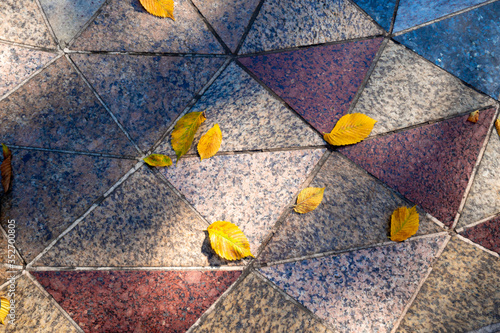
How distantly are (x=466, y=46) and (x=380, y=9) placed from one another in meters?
0.60

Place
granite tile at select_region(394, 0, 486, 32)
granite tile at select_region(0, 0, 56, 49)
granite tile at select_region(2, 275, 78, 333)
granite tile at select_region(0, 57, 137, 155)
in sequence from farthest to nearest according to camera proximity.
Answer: granite tile at select_region(394, 0, 486, 32), granite tile at select_region(0, 0, 56, 49), granite tile at select_region(0, 57, 137, 155), granite tile at select_region(2, 275, 78, 333)

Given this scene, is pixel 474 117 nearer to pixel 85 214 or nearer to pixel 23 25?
pixel 85 214

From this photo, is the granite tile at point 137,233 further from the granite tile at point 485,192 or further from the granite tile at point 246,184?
the granite tile at point 485,192

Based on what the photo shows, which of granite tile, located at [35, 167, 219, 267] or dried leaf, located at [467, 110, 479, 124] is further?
dried leaf, located at [467, 110, 479, 124]

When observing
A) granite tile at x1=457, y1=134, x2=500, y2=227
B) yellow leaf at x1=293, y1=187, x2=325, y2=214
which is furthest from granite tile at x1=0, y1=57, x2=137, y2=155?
granite tile at x1=457, y1=134, x2=500, y2=227

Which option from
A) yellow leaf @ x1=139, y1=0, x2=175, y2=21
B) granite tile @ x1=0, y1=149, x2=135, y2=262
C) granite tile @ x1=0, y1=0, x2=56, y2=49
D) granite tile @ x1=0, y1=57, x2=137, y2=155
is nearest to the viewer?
granite tile @ x1=0, y1=149, x2=135, y2=262

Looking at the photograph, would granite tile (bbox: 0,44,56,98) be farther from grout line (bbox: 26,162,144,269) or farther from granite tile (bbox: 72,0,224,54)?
grout line (bbox: 26,162,144,269)

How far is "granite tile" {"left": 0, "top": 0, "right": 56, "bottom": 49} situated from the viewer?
180cm

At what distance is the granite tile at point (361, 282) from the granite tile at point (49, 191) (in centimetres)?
100

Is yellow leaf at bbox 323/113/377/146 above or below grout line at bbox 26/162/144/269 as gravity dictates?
above

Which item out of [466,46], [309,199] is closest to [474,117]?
[466,46]

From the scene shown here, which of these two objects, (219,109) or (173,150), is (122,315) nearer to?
(173,150)

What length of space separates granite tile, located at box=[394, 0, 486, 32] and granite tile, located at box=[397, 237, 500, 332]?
4.57ft

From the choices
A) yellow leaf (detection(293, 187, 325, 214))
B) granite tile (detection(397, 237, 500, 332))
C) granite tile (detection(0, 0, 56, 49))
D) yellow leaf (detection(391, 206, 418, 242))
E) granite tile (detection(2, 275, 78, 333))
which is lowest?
granite tile (detection(397, 237, 500, 332))
